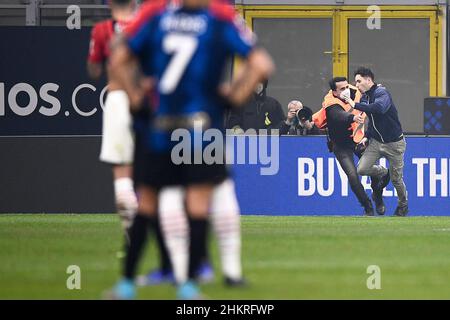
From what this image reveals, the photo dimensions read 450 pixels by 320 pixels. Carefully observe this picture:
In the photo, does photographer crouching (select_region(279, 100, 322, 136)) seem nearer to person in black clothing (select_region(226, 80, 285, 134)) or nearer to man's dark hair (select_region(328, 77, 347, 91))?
person in black clothing (select_region(226, 80, 285, 134))

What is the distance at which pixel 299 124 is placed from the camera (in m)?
23.0

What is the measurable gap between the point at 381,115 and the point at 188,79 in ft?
42.9

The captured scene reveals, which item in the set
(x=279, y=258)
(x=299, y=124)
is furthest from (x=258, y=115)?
(x=279, y=258)

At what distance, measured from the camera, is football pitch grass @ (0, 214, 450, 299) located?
1076cm

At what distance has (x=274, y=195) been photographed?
2250 centimetres

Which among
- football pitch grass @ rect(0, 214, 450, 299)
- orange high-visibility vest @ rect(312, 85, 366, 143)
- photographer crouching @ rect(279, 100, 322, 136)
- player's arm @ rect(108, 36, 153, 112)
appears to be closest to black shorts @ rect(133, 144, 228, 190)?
player's arm @ rect(108, 36, 153, 112)

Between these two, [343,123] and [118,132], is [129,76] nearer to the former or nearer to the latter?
[118,132]

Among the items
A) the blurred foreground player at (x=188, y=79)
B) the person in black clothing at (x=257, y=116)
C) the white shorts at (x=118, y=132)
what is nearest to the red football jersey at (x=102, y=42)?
the white shorts at (x=118, y=132)

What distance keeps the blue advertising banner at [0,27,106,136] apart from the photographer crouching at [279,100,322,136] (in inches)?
109

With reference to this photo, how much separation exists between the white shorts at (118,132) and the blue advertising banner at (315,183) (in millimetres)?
9524

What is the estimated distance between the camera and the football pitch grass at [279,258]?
1076 centimetres
